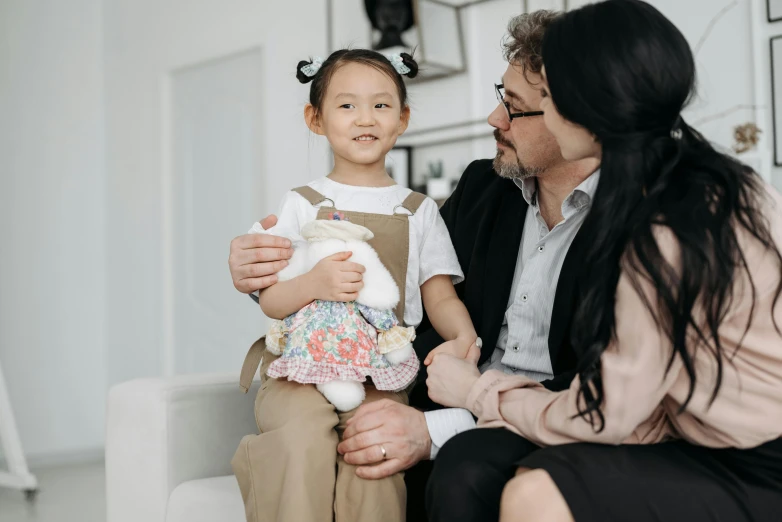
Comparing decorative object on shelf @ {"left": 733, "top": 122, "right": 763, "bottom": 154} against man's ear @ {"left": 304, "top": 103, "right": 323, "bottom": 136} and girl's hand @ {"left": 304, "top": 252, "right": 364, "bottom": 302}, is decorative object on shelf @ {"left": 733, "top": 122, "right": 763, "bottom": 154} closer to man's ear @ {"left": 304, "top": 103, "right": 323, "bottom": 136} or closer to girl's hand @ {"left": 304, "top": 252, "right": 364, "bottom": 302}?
man's ear @ {"left": 304, "top": 103, "right": 323, "bottom": 136}

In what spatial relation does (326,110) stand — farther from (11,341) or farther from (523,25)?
(11,341)

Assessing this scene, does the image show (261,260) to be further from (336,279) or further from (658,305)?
(658,305)

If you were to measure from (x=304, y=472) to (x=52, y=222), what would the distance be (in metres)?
3.73

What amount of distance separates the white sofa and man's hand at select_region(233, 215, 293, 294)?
1.29ft

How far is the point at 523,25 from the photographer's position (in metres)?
1.85

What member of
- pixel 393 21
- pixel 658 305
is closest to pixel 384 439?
pixel 658 305

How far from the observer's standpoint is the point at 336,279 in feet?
4.71

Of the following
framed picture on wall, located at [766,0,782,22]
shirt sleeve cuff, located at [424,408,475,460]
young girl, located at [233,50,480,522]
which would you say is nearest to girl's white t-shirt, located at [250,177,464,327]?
young girl, located at [233,50,480,522]

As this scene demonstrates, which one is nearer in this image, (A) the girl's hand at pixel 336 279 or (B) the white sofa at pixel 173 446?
(A) the girl's hand at pixel 336 279

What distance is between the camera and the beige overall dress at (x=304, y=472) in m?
1.38

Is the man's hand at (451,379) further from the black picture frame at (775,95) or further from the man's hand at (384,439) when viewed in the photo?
the black picture frame at (775,95)

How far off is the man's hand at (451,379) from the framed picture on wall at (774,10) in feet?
6.09

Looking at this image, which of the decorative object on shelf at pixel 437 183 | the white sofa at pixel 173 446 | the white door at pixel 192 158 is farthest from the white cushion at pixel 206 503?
the white door at pixel 192 158

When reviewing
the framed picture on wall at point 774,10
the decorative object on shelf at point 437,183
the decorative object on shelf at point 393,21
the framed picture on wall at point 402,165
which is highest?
the decorative object on shelf at point 393,21
